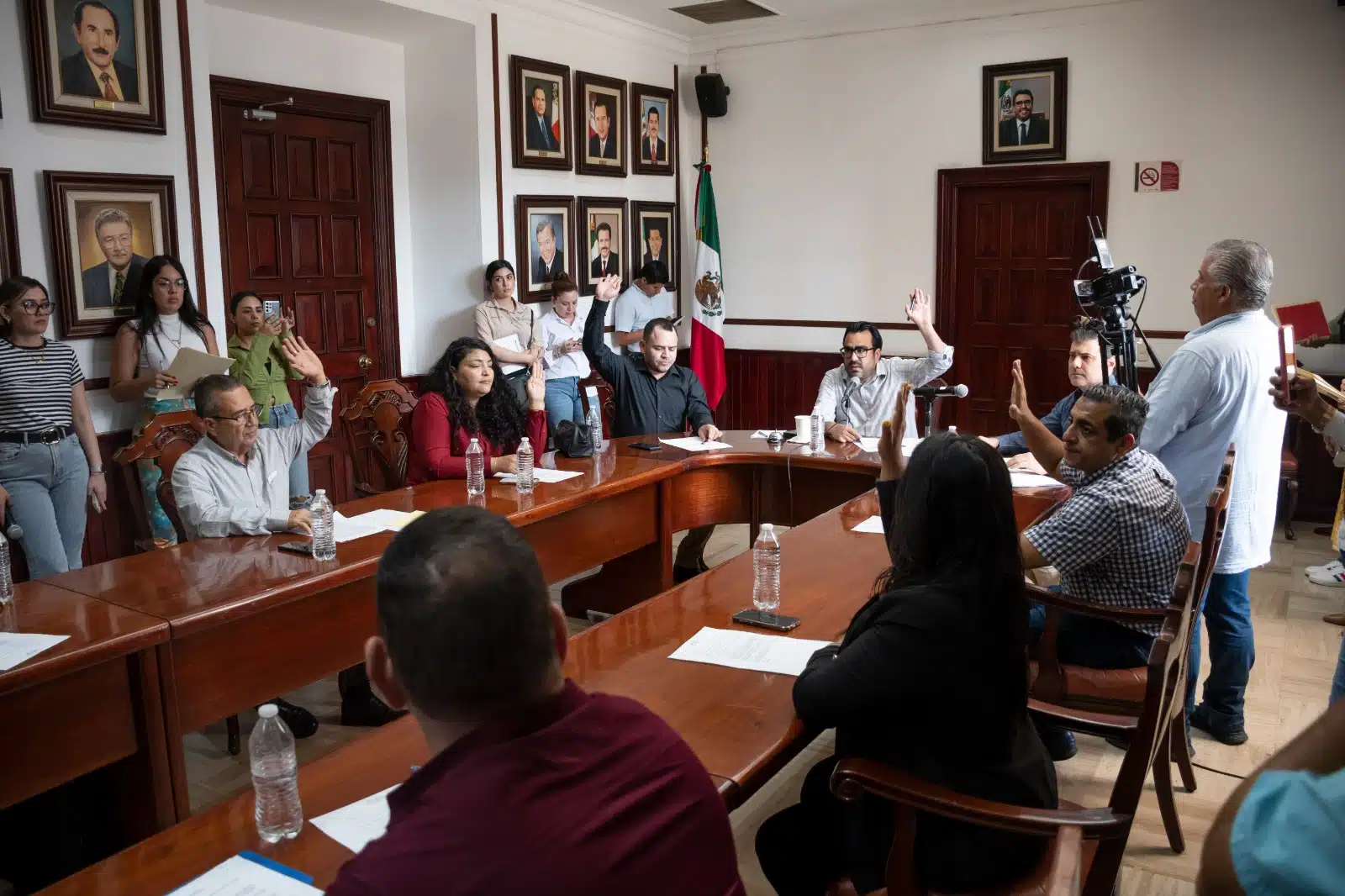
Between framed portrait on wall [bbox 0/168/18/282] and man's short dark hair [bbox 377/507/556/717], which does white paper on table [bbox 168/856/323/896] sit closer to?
man's short dark hair [bbox 377/507/556/717]

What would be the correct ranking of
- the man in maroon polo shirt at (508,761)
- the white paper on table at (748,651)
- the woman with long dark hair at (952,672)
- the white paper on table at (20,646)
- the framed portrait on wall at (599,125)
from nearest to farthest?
the man in maroon polo shirt at (508,761) < the woman with long dark hair at (952,672) < the white paper on table at (20,646) < the white paper on table at (748,651) < the framed portrait on wall at (599,125)

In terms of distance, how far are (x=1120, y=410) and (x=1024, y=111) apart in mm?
Result: 4708

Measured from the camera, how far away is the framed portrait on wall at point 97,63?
414cm

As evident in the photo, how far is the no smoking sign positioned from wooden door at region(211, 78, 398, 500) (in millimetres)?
4539

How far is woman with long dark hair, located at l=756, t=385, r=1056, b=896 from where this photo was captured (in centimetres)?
163

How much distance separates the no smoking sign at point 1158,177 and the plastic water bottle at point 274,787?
20.7ft

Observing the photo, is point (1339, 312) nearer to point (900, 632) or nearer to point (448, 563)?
point (900, 632)

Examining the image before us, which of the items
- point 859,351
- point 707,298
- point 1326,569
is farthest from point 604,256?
point 1326,569

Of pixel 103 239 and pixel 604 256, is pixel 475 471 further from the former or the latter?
pixel 604 256

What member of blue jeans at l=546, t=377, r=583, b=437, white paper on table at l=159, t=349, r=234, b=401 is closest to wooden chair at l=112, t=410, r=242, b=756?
white paper on table at l=159, t=349, r=234, b=401

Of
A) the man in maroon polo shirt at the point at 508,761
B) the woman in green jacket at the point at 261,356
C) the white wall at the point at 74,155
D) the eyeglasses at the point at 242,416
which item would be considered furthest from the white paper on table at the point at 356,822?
the white wall at the point at 74,155

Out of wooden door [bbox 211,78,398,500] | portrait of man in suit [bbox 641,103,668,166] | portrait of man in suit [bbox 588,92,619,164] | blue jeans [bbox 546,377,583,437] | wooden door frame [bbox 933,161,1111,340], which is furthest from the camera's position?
portrait of man in suit [bbox 641,103,668,166]

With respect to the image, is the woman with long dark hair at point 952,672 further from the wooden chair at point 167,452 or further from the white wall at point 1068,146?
the white wall at point 1068,146

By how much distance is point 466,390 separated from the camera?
3922 millimetres
